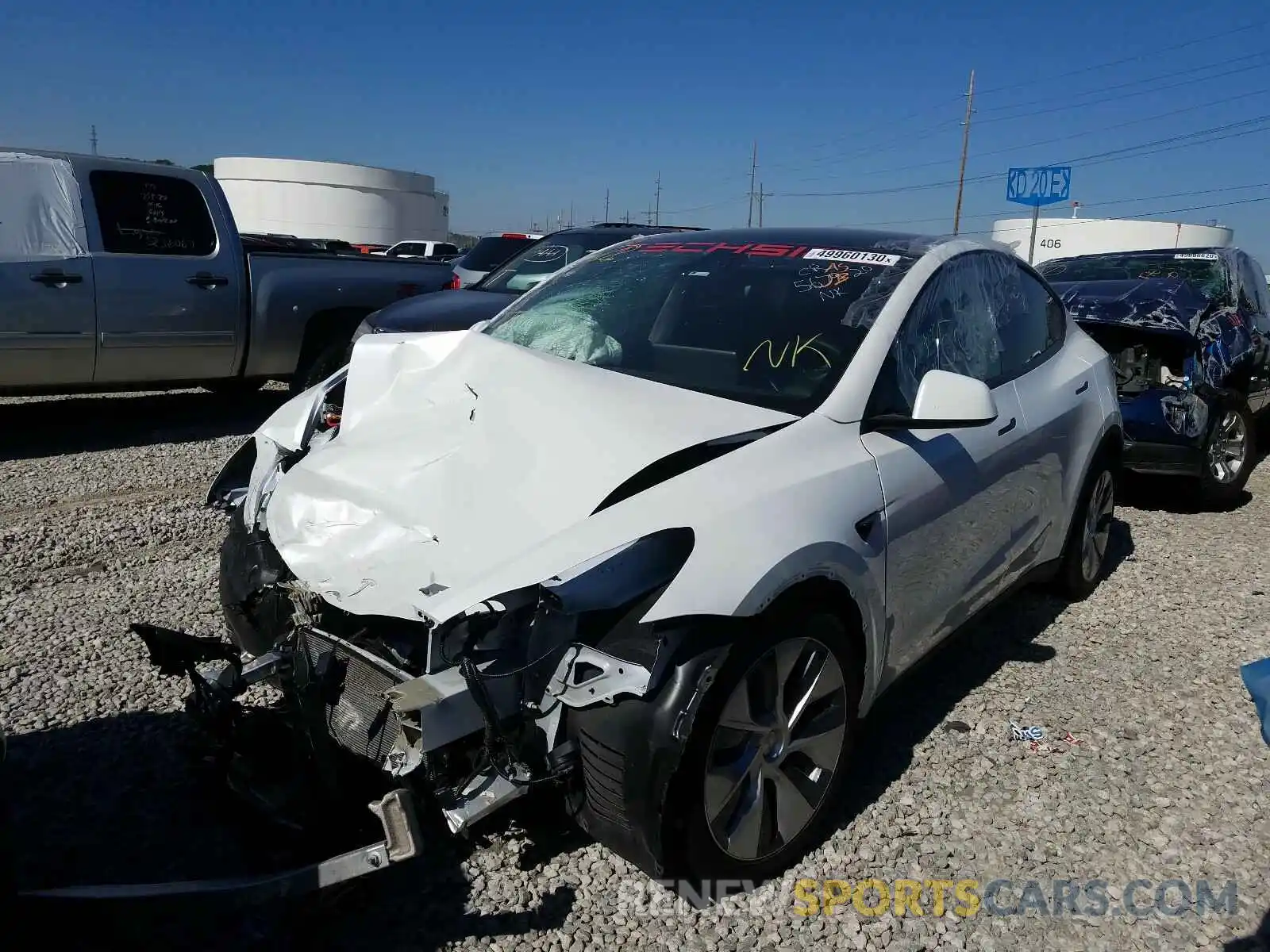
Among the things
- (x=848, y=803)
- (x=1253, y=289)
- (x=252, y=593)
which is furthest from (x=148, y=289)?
(x=1253, y=289)

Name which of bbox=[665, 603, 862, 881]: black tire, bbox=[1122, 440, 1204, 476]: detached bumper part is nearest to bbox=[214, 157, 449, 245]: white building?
bbox=[1122, 440, 1204, 476]: detached bumper part

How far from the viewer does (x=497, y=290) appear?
26.0ft

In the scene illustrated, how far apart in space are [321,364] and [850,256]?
18.4 ft

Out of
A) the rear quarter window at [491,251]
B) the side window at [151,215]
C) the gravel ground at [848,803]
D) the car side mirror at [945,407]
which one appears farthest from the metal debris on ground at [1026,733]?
the rear quarter window at [491,251]

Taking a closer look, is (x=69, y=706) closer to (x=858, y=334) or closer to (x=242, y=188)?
(x=858, y=334)

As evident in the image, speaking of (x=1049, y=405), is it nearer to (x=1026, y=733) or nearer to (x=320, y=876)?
(x=1026, y=733)

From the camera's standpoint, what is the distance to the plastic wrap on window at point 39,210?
21.0ft

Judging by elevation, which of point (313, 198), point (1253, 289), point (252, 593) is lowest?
point (252, 593)

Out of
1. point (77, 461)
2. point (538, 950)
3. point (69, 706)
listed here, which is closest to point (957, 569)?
point (538, 950)

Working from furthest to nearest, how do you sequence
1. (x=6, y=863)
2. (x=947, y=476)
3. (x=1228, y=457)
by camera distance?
(x=1228, y=457)
(x=947, y=476)
(x=6, y=863)

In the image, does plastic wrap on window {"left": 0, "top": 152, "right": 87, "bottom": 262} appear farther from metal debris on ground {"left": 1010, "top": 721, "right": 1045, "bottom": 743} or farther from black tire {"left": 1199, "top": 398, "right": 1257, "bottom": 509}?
black tire {"left": 1199, "top": 398, "right": 1257, "bottom": 509}

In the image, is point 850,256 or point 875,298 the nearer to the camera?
point 875,298

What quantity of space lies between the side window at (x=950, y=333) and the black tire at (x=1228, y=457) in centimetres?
302

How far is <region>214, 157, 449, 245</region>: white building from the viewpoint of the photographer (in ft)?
220
